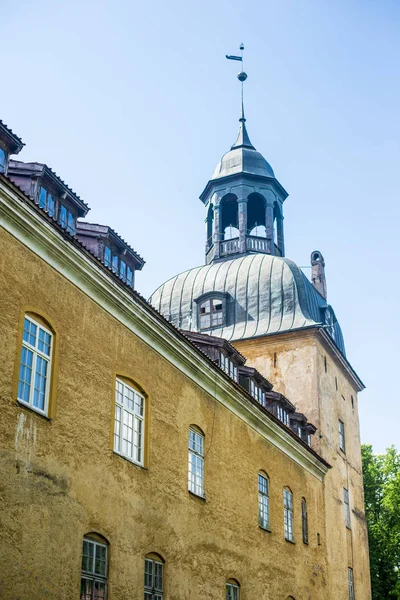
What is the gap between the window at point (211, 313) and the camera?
34.2 metres

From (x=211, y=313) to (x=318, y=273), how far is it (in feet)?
18.2

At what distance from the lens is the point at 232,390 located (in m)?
21.5

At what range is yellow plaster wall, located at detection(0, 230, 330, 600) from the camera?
12633 mm

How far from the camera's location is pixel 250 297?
3384 cm

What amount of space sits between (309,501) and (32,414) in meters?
16.0

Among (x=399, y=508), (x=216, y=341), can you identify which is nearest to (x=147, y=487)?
(x=216, y=341)

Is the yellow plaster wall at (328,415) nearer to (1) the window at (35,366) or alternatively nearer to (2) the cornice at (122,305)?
(2) the cornice at (122,305)

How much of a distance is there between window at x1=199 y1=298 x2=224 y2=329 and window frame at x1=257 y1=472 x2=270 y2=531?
37.3 ft

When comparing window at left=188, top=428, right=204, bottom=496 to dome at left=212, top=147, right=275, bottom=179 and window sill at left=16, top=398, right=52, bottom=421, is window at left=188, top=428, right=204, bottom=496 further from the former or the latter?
dome at left=212, top=147, right=275, bottom=179

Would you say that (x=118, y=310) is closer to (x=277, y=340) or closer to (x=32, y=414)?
(x=32, y=414)

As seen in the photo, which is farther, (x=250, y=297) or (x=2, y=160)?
(x=250, y=297)

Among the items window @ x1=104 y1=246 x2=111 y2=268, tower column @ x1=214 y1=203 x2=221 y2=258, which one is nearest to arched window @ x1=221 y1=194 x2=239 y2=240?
tower column @ x1=214 y1=203 x2=221 y2=258

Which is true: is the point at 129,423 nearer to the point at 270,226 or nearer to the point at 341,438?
the point at 341,438

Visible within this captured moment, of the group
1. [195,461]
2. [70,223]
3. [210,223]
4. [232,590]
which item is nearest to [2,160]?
[70,223]
